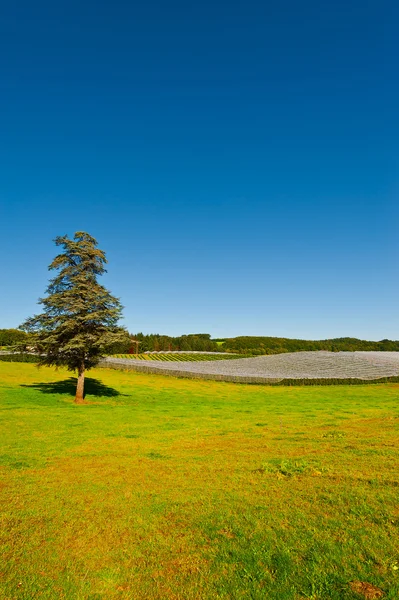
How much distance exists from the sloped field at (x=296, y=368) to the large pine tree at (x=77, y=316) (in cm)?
4489

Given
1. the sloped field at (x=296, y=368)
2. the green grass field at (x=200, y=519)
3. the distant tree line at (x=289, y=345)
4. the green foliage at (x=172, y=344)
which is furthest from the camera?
the green foliage at (x=172, y=344)

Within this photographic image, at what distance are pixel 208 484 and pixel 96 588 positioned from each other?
4.97 m

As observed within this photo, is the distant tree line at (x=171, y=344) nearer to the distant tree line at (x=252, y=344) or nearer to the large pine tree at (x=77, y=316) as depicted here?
the distant tree line at (x=252, y=344)

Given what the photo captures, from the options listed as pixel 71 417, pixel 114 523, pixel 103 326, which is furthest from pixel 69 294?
pixel 114 523

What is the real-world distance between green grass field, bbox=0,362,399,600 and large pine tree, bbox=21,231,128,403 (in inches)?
655

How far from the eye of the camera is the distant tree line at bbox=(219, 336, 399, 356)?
157 meters

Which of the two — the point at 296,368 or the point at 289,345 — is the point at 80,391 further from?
the point at 289,345

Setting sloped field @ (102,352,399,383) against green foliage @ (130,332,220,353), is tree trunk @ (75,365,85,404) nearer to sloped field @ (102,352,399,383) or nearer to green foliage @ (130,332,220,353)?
sloped field @ (102,352,399,383)

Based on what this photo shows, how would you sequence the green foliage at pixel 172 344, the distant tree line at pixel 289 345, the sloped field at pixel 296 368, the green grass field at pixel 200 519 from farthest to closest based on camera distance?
the green foliage at pixel 172 344 → the distant tree line at pixel 289 345 → the sloped field at pixel 296 368 → the green grass field at pixel 200 519

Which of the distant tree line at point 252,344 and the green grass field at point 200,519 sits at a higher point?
the distant tree line at point 252,344

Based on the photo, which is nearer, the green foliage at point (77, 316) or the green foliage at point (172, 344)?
the green foliage at point (77, 316)

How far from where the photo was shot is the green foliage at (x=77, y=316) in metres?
31.9

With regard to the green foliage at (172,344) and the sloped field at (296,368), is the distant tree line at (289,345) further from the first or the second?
the sloped field at (296,368)

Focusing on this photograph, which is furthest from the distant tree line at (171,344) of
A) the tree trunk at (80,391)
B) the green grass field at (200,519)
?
the green grass field at (200,519)
